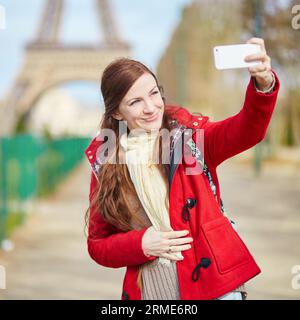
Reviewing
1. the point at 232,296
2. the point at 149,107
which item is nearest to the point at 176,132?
the point at 149,107

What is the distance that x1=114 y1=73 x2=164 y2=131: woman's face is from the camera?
2033 mm

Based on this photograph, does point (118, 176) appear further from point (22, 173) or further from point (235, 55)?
point (22, 173)

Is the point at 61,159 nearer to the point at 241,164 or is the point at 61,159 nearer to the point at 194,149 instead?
the point at 241,164

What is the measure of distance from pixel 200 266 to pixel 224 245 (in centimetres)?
9

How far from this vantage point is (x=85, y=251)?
24.2 feet

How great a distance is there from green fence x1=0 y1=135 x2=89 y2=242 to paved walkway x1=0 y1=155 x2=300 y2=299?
0.24 meters

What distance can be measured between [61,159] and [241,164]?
878 centimetres

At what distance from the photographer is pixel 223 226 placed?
2025 mm

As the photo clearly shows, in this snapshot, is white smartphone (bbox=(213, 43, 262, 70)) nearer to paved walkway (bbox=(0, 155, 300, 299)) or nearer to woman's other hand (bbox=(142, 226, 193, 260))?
woman's other hand (bbox=(142, 226, 193, 260))

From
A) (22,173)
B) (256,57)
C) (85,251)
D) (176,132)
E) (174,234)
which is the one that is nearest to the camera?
(256,57)

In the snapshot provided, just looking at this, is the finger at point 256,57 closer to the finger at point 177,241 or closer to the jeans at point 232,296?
the finger at point 177,241

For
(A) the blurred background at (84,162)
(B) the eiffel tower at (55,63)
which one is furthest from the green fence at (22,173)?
(B) the eiffel tower at (55,63)

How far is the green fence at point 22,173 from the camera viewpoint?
27.3 ft

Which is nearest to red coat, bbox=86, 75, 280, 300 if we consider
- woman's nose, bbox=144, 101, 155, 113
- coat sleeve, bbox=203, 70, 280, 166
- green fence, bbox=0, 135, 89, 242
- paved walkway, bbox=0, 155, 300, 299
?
coat sleeve, bbox=203, 70, 280, 166
